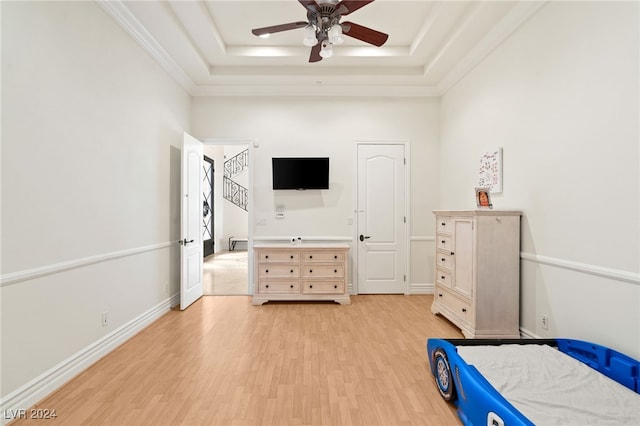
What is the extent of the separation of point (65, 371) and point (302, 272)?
102 inches

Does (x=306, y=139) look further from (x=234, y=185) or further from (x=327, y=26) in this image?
(x=234, y=185)

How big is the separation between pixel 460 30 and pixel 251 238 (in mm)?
3886

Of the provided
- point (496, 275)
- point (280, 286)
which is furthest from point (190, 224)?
point (496, 275)

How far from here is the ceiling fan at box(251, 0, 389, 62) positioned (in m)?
2.20

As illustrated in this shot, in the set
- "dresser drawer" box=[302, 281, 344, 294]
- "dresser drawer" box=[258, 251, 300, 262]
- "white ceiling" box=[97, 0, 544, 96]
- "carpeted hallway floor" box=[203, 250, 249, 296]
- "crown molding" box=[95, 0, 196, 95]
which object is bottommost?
"carpeted hallway floor" box=[203, 250, 249, 296]

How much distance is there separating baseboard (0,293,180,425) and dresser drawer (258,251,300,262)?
1.56m

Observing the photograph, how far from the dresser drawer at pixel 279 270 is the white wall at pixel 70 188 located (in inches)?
54.4

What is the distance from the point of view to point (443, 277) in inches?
136

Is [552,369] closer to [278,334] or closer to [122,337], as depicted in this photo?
[278,334]

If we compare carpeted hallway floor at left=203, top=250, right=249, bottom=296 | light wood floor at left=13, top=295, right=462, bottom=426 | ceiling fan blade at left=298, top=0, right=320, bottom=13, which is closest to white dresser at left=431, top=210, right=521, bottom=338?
light wood floor at left=13, top=295, right=462, bottom=426

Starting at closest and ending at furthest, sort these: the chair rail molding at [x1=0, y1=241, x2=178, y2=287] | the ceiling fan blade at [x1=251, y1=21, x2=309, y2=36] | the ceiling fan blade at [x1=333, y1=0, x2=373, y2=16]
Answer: the chair rail molding at [x1=0, y1=241, x2=178, y2=287] < the ceiling fan blade at [x1=333, y1=0, x2=373, y2=16] < the ceiling fan blade at [x1=251, y1=21, x2=309, y2=36]

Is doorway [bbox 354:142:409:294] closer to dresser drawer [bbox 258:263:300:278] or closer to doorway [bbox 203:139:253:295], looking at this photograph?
dresser drawer [bbox 258:263:300:278]

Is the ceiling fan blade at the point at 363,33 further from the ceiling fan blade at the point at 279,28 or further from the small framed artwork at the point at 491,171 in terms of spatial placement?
the small framed artwork at the point at 491,171

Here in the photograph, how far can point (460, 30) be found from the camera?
312 centimetres
